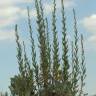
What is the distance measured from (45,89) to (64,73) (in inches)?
40.2

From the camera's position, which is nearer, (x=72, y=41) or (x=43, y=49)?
(x=43, y=49)

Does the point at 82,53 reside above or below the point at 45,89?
above

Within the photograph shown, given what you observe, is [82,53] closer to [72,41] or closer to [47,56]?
[72,41]

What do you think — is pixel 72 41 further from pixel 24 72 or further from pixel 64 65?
pixel 24 72

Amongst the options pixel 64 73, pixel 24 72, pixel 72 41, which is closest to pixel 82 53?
pixel 72 41

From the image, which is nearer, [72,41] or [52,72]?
[52,72]

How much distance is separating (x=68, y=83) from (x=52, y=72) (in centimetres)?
68

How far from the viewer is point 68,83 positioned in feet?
44.1

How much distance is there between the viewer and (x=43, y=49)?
13.8 metres

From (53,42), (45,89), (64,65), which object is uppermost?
(53,42)

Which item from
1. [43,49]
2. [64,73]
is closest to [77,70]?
[64,73]

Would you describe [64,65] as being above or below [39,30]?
below

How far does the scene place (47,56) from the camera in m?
13.8

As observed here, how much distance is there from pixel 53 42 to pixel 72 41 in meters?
0.90
